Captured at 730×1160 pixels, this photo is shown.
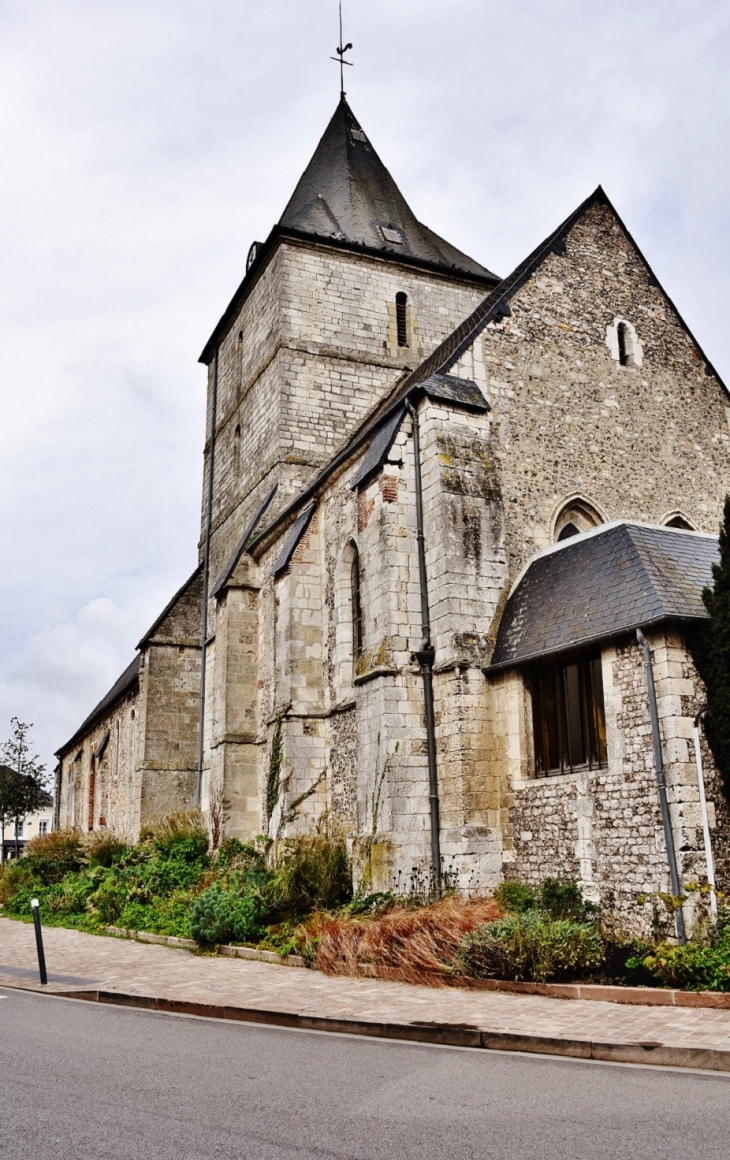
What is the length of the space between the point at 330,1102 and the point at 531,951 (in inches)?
158

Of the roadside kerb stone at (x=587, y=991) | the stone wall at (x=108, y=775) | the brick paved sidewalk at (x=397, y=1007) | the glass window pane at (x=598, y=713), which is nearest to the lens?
the brick paved sidewalk at (x=397, y=1007)

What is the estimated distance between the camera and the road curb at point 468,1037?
19.7ft

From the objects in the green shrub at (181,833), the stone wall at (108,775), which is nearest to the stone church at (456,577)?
the green shrub at (181,833)

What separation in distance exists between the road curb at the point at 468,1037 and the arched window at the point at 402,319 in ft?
56.3

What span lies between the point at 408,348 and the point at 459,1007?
56.8 ft

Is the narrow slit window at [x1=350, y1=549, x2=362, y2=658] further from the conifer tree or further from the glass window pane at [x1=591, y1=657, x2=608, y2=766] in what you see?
the conifer tree

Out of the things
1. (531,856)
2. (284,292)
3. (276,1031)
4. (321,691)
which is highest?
(284,292)

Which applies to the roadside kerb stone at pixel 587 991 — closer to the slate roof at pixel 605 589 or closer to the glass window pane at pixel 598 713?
the glass window pane at pixel 598 713

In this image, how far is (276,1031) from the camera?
7.31 m

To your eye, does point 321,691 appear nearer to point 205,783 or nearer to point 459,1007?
point 205,783

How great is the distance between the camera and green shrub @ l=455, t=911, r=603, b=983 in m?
8.47

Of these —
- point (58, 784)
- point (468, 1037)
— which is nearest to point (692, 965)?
point (468, 1037)

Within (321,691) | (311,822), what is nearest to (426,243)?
(321,691)

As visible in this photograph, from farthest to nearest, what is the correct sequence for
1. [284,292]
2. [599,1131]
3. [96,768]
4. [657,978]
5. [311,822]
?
[96,768]
[284,292]
[311,822]
[657,978]
[599,1131]
